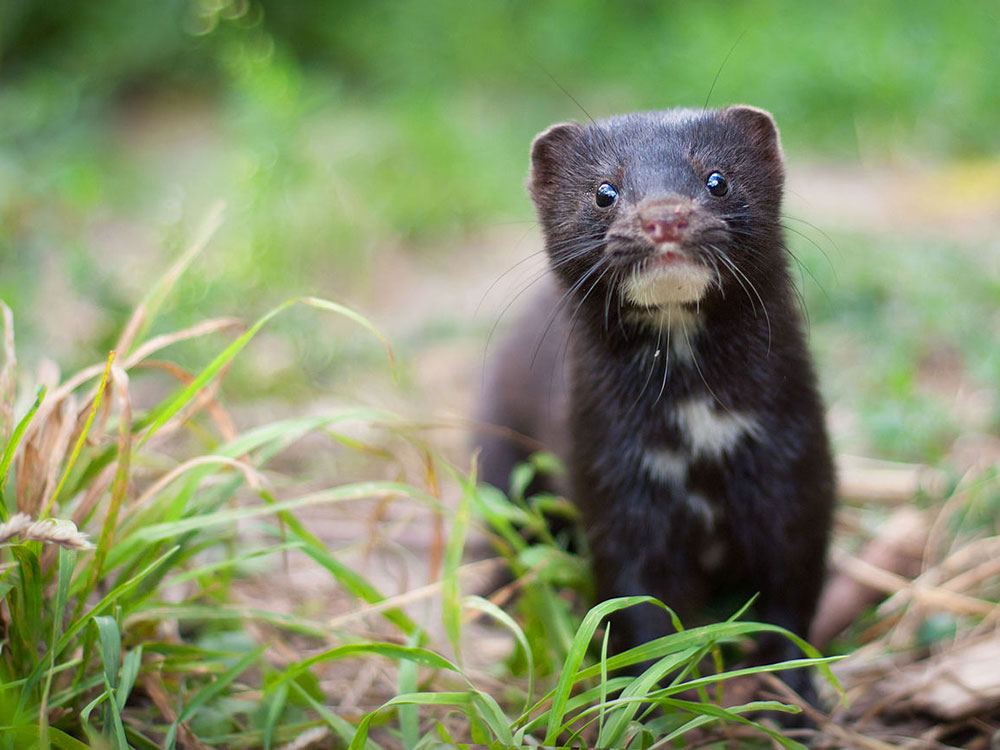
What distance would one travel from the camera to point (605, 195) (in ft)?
8.76

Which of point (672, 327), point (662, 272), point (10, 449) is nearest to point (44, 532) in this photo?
point (10, 449)

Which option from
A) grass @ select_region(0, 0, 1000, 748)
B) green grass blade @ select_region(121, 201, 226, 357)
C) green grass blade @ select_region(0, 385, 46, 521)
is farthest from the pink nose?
green grass blade @ select_region(0, 385, 46, 521)

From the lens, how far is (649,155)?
2613 millimetres

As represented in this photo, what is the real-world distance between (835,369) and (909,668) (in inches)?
85.5

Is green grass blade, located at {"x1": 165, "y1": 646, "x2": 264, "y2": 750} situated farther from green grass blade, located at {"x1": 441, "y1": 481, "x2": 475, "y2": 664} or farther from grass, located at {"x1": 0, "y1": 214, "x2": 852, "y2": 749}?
green grass blade, located at {"x1": 441, "y1": 481, "x2": 475, "y2": 664}

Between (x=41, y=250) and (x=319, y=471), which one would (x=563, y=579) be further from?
(x=41, y=250)

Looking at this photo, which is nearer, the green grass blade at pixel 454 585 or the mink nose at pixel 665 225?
the mink nose at pixel 665 225

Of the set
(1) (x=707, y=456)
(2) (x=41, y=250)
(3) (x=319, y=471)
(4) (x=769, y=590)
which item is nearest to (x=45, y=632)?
(1) (x=707, y=456)

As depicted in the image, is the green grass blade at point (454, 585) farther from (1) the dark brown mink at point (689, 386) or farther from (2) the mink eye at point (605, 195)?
(2) the mink eye at point (605, 195)

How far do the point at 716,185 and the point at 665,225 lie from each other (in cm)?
30

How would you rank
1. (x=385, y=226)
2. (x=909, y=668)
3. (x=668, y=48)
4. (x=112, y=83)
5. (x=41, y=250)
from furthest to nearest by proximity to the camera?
1. (x=112, y=83)
2. (x=668, y=48)
3. (x=385, y=226)
4. (x=41, y=250)
5. (x=909, y=668)

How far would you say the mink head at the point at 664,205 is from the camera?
244 cm


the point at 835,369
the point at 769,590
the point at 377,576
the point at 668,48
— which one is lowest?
the point at 377,576

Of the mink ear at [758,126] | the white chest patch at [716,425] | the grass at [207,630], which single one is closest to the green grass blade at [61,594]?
the grass at [207,630]
